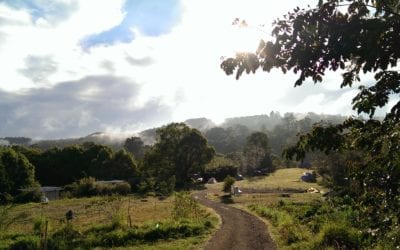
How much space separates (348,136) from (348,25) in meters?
2.15

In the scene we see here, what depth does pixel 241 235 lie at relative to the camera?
26.0 meters

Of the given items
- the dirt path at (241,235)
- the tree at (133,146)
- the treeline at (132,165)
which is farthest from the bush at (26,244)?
the tree at (133,146)

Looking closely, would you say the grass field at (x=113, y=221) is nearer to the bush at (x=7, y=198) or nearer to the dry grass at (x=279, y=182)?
the bush at (x=7, y=198)

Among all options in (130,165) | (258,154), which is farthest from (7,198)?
(258,154)

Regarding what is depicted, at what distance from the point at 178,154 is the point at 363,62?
268ft

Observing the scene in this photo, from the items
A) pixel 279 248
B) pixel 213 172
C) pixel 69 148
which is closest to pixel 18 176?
pixel 69 148

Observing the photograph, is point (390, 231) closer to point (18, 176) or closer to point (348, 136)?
point (348, 136)

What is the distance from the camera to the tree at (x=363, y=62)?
526 centimetres

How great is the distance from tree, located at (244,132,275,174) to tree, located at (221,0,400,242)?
318 feet

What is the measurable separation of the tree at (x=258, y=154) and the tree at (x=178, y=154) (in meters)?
19.8

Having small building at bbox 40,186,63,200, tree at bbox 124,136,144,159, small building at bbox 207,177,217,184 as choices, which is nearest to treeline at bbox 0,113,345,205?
small building at bbox 40,186,63,200

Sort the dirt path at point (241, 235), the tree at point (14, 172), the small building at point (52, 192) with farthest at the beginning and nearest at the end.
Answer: the small building at point (52, 192)
the tree at point (14, 172)
the dirt path at point (241, 235)

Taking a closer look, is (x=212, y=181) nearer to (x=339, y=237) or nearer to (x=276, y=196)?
(x=276, y=196)

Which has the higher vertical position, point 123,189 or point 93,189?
point 93,189
